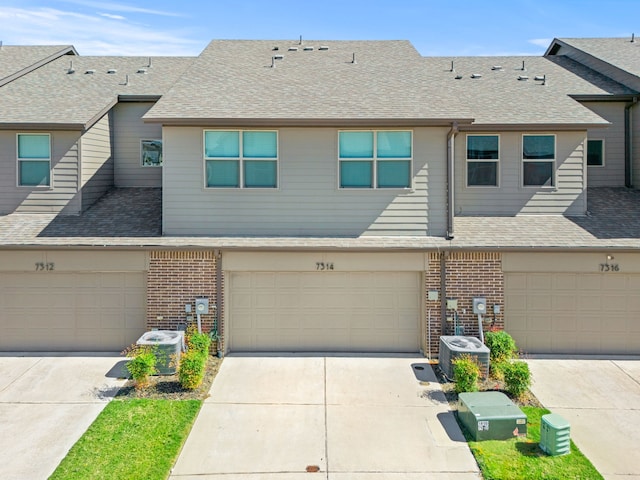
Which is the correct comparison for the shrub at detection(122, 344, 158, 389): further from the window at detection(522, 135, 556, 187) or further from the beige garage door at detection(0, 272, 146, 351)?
the window at detection(522, 135, 556, 187)

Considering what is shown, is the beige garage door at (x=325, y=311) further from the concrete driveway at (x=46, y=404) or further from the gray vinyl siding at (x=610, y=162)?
the gray vinyl siding at (x=610, y=162)

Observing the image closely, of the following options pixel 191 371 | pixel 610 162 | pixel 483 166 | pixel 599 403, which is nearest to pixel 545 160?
pixel 483 166

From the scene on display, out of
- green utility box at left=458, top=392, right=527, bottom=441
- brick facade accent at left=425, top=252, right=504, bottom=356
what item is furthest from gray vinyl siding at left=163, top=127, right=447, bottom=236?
green utility box at left=458, top=392, right=527, bottom=441

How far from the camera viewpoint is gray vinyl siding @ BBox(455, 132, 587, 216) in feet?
43.2

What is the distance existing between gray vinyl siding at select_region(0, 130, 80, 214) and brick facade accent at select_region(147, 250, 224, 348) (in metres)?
3.45

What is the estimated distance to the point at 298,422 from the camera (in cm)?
855

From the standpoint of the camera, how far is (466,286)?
11.6 metres

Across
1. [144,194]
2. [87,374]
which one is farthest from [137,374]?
[144,194]

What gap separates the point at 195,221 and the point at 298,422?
18.5 ft

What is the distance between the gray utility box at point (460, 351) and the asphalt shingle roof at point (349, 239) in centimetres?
211

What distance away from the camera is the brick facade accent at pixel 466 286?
38.0 feet

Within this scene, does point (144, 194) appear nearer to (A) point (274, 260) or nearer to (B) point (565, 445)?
(A) point (274, 260)

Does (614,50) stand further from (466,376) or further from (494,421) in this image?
(494,421)

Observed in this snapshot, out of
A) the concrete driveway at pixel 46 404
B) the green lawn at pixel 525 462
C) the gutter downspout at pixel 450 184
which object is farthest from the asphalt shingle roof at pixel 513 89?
the concrete driveway at pixel 46 404
